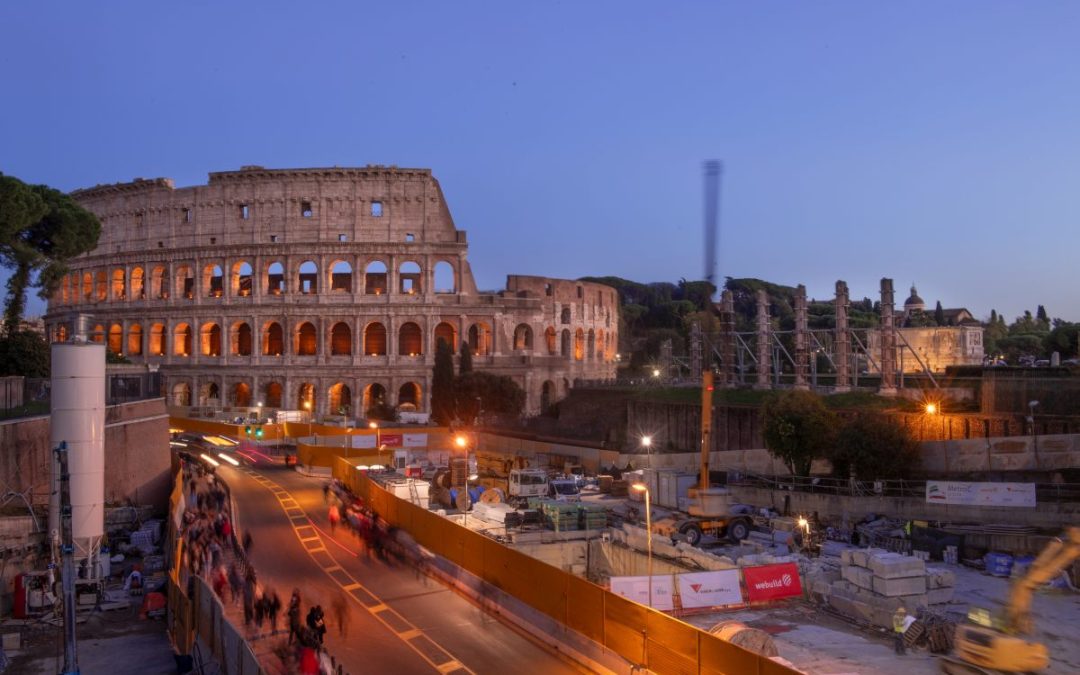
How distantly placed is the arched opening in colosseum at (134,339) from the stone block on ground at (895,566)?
68209 millimetres

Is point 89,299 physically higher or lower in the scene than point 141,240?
lower

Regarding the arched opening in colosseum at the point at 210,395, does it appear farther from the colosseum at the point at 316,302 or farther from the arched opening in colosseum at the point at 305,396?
the arched opening in colosseum at the point at 305,396

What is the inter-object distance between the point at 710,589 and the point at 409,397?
52.4 metres

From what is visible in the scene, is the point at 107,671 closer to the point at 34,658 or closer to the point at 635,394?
the point at 34,658

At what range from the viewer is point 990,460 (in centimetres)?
3312

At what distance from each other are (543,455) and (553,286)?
101 ft

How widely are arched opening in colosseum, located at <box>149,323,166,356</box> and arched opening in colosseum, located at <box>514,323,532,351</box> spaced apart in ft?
97.7

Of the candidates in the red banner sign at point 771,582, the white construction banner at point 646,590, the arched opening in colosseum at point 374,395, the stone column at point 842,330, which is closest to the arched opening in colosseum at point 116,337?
the arched opening in colosseum at point 374,395

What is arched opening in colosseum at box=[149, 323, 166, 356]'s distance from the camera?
2896 inches

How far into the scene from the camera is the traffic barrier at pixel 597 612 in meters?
12.8

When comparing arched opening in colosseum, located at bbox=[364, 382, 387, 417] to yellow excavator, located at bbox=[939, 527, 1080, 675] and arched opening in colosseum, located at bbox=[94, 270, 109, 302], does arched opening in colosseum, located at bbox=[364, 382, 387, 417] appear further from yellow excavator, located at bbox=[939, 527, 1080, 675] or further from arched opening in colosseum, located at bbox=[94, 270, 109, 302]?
yellow excavator, located at bbox=[939, 527, 1080, 675]

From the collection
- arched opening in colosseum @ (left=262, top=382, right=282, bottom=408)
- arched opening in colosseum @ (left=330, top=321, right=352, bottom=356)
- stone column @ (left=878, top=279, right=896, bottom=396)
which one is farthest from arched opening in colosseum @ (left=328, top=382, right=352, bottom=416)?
stone column @ (left=878, top=279, right=896, bottom=396)

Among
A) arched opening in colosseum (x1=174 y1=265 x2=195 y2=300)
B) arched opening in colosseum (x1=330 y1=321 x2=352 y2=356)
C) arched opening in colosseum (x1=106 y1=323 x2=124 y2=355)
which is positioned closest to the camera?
arched opening in colosseum (x1=330 y1=321 x2=352 y2=356)

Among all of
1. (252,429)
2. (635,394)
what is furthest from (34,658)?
(635,394)
